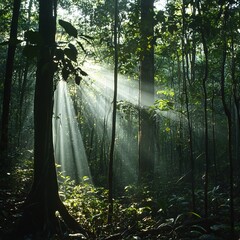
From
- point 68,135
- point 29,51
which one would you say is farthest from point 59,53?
point 68,135

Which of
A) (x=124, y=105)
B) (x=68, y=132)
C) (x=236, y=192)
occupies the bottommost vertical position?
(x=68, y=132)

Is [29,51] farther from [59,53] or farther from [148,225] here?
[148,225]

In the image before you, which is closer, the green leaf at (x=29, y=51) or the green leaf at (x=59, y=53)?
the green leaf at (x=29, y=51)

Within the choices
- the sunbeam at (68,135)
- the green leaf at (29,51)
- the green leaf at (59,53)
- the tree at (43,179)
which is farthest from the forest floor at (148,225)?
the sunbeam at (68,135)

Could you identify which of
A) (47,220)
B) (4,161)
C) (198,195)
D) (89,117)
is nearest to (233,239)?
(47,220)

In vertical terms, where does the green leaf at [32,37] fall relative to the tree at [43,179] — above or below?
above

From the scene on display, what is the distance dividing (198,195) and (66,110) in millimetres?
21554

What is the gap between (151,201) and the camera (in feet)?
26.2

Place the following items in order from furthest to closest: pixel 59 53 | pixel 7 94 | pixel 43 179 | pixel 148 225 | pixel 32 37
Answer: pixel 7 94 < pixel 148 225 < pixel 43 179 < pixel 59 53 < pixel 32 37

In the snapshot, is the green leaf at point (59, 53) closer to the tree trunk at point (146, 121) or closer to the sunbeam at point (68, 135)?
the tree trunk at point (146, 121)

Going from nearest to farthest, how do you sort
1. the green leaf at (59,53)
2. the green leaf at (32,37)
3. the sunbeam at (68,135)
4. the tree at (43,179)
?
the green leaf at (32,37) < the green leaf at (59,53) < the tree at (43,179) < the sunbeam at (68,135)

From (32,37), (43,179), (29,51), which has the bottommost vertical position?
(43,179)

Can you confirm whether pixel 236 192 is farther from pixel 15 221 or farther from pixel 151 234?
pixel 15 221

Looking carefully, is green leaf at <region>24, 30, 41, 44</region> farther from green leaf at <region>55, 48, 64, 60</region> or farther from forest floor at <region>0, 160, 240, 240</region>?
forest floor at <region>0, 160, 240, 240</region>
